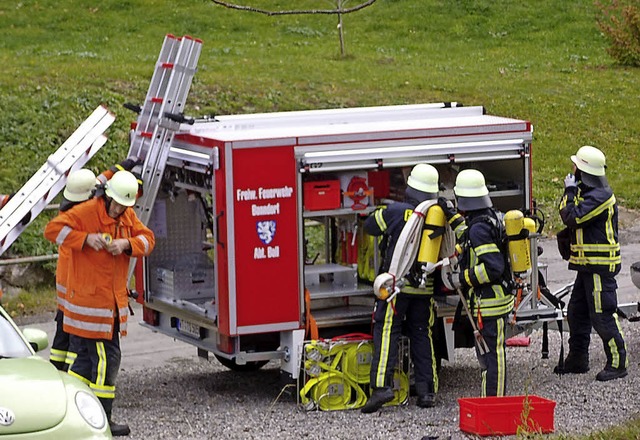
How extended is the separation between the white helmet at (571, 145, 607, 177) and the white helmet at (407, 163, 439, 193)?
1.24 m

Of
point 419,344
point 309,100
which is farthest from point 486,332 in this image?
point 309,100

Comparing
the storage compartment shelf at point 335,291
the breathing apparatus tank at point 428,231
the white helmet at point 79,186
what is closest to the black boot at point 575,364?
the storage compartment shelf at point 335,291

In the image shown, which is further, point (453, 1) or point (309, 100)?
point (453, 1)

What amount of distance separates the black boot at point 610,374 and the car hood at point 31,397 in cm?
493

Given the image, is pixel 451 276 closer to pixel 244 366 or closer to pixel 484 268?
pixel 484 268

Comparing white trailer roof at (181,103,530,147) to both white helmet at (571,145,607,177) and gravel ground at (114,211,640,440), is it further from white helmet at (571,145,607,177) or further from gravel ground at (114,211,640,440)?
gravel ground at (114,211,640,440)

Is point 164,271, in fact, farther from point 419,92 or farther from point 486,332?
point 419,92

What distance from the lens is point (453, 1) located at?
3231 cm

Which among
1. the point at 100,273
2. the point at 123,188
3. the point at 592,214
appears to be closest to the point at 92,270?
the point at 100,273

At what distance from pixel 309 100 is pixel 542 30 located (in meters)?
10.7

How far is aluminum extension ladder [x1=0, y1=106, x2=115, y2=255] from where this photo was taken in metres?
9.20

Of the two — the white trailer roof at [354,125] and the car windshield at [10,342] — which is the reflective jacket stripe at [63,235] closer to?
the white trailer roof at [354,125]

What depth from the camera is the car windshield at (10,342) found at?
23.9ft

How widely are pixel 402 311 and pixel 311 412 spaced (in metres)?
1.01
